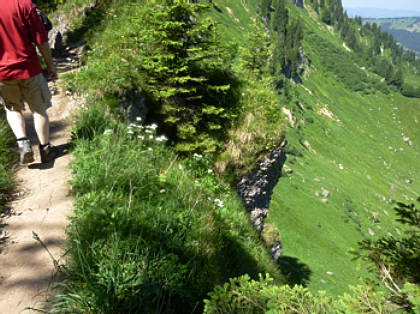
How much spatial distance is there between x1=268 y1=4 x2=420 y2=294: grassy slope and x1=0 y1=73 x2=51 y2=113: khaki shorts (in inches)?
192

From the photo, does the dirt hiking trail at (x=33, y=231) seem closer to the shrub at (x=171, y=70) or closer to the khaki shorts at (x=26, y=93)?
the khaki shorts at (x=26, y=93)

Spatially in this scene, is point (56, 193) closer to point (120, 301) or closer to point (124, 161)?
point (124, 161)

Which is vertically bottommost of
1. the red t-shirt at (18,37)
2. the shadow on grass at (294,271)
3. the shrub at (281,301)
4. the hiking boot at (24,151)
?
the shadow on grass at (294,271)

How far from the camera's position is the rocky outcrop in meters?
9.57

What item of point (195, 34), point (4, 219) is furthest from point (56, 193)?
point (195, 34)

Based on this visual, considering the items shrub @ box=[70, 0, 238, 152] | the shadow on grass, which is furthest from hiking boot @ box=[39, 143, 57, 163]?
the shadow on grass

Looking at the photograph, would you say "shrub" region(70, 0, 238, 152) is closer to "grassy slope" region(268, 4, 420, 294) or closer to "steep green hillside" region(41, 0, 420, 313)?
"steep green hillside" region(41, 0, 420, 313)

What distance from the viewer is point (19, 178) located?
4.20m

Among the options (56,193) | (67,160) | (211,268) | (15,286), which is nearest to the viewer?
(15,286)

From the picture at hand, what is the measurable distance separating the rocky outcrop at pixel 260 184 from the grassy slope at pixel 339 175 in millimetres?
5695

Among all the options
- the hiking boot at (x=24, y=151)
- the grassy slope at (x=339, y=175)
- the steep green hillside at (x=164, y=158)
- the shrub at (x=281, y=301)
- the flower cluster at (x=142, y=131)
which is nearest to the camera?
the steep green hillside at (x=164, y=158)

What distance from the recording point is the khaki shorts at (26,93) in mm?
4094

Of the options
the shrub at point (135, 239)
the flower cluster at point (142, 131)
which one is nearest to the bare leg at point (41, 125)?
the shrub at point (135, 239)

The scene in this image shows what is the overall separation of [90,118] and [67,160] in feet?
3.30
